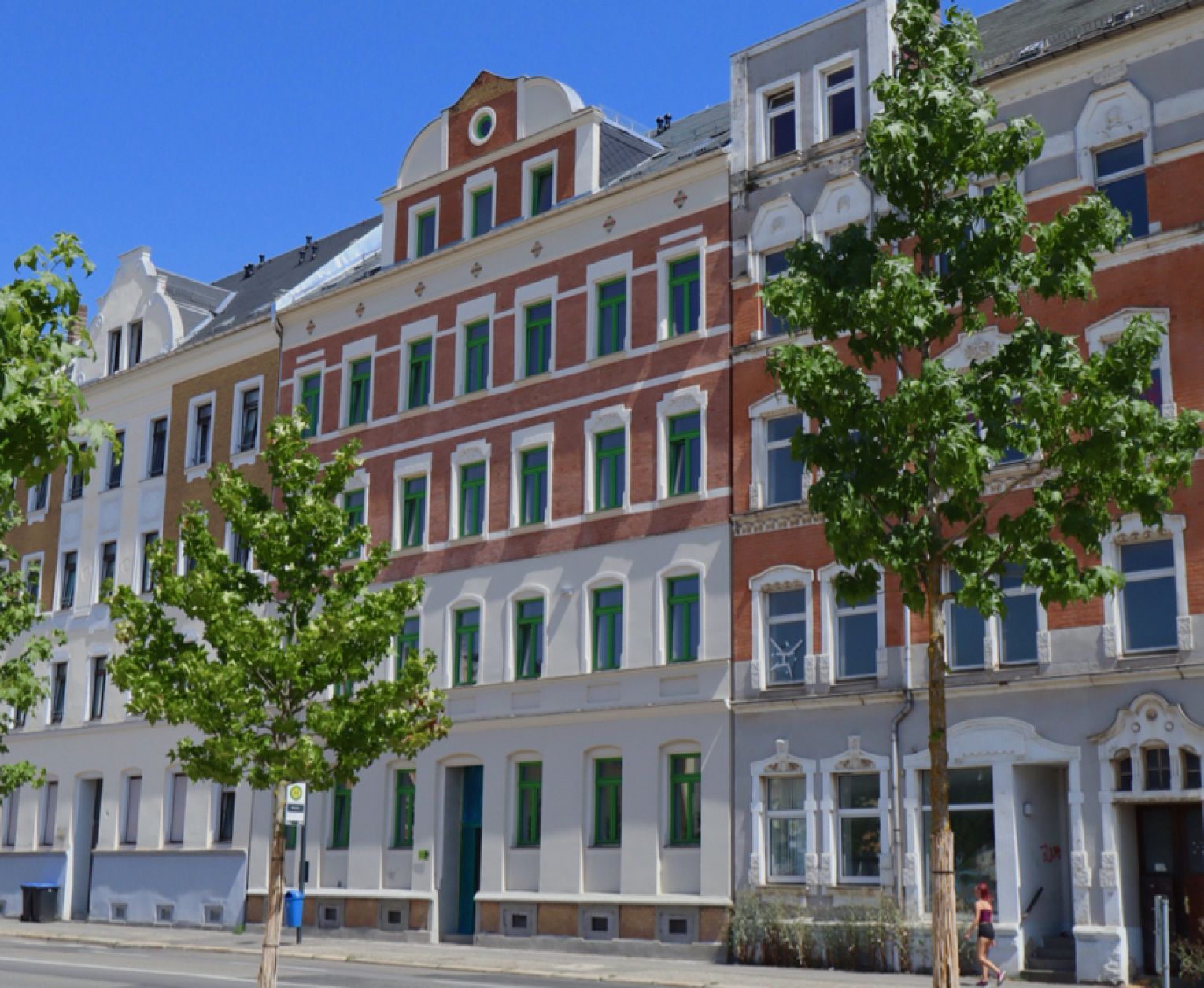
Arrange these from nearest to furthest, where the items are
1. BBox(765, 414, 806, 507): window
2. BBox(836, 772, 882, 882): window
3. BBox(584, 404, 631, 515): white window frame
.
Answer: BBox(836, 772, 882, 882): window, BBox(765, 414, 806, 507): window, BBox(584, 404, 631, 515): white window frame

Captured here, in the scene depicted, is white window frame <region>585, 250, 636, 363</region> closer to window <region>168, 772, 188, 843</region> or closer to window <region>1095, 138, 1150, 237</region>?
window <region>1095, 138, 1150, 237</region>

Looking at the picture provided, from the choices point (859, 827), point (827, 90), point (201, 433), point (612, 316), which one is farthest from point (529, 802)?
point (201, 433)

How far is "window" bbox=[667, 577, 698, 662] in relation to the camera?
31.8m

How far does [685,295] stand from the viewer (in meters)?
33.3

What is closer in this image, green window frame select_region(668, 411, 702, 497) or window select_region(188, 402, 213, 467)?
green window frame select_region(668, 411, 702, 497)

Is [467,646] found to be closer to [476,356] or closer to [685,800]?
[476,356]

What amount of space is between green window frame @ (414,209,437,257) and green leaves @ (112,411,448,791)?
17.8 meters

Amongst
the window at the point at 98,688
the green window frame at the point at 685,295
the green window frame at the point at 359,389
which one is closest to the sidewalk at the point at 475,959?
the window at the point at 98,688

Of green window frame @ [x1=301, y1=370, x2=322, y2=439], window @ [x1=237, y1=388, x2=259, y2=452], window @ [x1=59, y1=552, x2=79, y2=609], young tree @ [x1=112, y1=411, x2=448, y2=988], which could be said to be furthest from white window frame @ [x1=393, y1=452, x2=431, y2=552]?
young tree @ [x1=112, y1=411, x2=448, y2=988]

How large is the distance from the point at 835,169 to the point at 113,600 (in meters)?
16.5

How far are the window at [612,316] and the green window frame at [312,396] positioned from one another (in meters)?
9.50

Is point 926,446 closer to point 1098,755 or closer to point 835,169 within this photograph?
point 1098,755

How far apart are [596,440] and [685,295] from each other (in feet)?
12.0

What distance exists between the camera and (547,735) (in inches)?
1321
